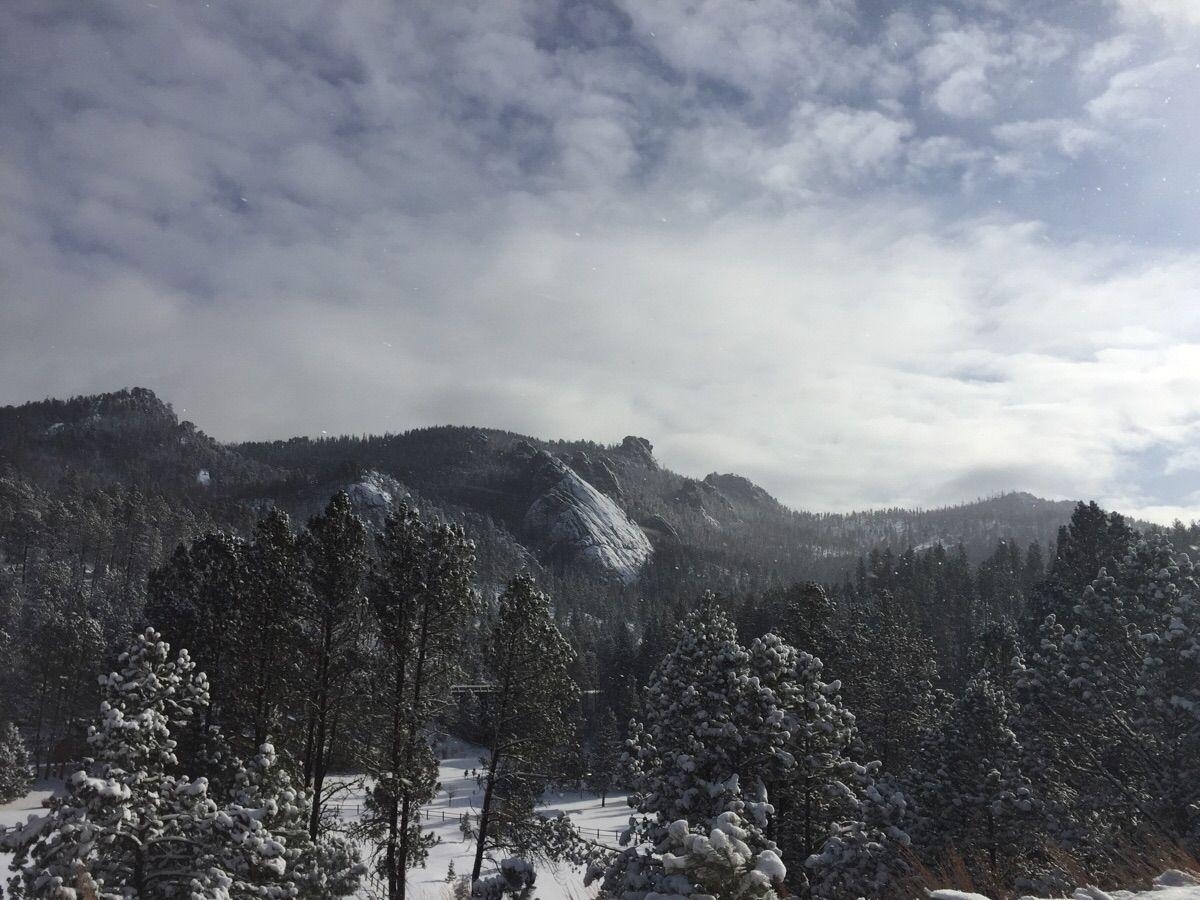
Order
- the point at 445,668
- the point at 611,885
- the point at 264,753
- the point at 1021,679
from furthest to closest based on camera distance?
the point at 445,668 < the point at 1021,679 < the point at 611,885 < the point at 264,753

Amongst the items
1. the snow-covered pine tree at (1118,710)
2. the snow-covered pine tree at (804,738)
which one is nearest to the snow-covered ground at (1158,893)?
the snow-covered pine tree at (1118,710)

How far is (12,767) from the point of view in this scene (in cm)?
4819

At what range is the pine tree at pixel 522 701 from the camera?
67.8 ft

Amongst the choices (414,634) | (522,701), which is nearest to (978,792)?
(522,701)

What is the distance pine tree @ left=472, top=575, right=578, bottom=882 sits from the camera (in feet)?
67.8

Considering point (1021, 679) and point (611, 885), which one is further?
point (1021, 679)

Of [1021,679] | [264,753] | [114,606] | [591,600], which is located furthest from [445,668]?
[591,600]

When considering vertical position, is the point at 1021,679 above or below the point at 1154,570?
below

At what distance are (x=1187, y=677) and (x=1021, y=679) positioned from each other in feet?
11.6

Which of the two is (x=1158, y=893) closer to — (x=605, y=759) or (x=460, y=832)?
(x=460, y=832)

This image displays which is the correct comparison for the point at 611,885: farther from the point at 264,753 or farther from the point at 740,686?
the point at 264,753

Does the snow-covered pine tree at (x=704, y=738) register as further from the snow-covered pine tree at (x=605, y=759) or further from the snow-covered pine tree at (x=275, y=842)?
the snow-covered pine tree at (x=605, y=759)

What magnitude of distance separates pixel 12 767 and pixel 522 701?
48.4 meters

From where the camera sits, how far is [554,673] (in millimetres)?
21234
